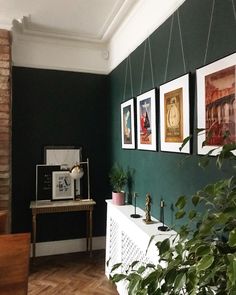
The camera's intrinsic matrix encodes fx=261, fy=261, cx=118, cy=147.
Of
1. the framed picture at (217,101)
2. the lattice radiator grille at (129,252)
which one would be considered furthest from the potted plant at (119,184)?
the framed picture at (217,101)

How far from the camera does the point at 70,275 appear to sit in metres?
2.85

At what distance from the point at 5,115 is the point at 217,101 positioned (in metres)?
2.23

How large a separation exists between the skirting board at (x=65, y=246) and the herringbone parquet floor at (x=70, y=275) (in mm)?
73

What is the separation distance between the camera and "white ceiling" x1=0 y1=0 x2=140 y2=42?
256cm

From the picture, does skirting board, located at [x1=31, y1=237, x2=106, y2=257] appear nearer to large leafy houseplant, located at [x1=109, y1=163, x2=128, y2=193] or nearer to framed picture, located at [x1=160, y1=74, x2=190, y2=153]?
large leafy houseplant, located at [x1=109, y1=163, x2=128, y2=193]

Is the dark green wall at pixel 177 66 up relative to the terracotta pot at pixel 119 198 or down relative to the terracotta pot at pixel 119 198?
up

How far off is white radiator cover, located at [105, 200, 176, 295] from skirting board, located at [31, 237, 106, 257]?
28.9 inches

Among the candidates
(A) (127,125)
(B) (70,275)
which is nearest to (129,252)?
(B) (70,275)

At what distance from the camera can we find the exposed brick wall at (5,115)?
2799 mm

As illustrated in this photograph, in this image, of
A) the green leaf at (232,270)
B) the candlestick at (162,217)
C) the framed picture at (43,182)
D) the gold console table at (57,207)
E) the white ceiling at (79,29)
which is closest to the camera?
the green leaf at (232,270)

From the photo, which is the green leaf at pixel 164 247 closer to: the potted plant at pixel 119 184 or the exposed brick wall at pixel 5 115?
the potted plant at pixel 119 184

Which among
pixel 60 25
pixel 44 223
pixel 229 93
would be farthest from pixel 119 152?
pixel 229 93

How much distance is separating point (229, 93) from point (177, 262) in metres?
0.93

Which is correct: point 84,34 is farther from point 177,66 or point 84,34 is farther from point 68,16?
point 177,66
